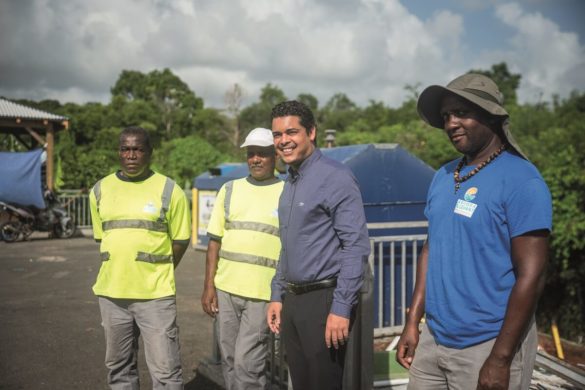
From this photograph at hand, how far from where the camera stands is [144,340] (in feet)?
11.5

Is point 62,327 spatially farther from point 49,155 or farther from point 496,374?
point 49,155

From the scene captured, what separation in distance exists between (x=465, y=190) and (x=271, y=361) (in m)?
2.62

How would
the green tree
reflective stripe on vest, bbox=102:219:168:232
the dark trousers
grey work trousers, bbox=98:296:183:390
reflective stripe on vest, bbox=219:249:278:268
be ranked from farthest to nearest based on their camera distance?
the green tree, reflective stripe on vest, bbox=219:249:278:268, reflective stripe on vest, bbox=102:219:168:232, grey work trousers, bbox=98:296:183:390, the dark trousers

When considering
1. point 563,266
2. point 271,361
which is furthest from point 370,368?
point 563,266

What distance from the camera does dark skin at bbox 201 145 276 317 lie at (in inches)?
151

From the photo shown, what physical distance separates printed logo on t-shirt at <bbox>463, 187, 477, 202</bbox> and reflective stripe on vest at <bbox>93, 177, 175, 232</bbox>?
2.14 m

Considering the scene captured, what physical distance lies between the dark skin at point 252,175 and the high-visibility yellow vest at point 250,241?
0.22 feet

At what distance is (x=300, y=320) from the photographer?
9.18 ft

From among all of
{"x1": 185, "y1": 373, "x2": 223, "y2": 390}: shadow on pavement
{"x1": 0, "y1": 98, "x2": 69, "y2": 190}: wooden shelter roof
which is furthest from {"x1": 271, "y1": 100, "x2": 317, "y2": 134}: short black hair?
{"x1": 0, "y1": 98, "x2": 69, "y2": 190}: wooden shelter roof

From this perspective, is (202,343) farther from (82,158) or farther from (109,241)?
(82,158)

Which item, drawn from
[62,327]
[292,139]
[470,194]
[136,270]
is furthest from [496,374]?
[62,327]

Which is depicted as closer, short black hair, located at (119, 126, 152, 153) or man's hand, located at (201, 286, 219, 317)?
short black hair, located at (119, 126, 152, 153)

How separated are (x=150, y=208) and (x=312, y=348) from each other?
155 centimetres

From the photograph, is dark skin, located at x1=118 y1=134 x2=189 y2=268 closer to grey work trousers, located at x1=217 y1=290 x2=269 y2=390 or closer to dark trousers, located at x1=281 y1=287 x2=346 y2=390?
grey work trousers, located at x1=217 y1=290 x2=269 y2=390
